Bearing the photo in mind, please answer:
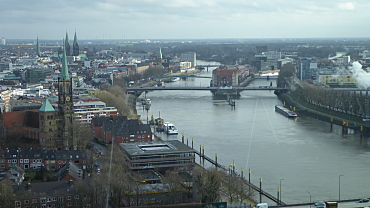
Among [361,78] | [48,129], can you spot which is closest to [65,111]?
[48,129]

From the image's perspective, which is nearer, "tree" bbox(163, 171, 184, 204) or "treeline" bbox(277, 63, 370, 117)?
"tree" bbox(163, 171, 184, 204)

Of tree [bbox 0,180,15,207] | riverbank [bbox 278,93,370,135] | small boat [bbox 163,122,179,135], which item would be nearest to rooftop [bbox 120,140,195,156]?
tree [bbox 0,180,15,207]

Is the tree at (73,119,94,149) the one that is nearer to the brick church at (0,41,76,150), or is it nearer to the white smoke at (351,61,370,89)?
the brick church at (0,41,76,150)

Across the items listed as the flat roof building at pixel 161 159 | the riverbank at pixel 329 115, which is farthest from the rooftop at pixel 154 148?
the riverbank at pixel 329 115

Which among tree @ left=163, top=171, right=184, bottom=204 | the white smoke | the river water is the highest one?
the white smoke

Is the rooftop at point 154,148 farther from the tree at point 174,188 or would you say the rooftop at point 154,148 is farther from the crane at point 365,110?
the crane at point 365,110

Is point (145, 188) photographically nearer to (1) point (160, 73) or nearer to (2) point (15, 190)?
(2) point (15, 190)

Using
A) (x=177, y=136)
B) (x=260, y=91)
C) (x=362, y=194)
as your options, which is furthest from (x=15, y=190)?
(x=260, y=91)
